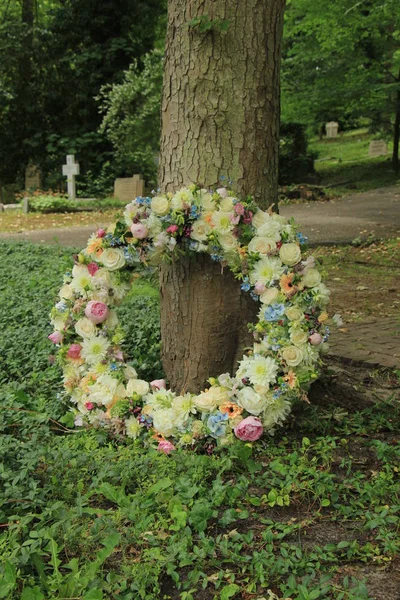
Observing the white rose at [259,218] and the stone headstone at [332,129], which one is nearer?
the white rose at [259,218]

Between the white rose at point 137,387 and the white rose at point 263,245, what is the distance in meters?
0.95

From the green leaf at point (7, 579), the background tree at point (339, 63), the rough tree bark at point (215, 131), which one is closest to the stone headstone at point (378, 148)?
the background tree at point (339, 63)

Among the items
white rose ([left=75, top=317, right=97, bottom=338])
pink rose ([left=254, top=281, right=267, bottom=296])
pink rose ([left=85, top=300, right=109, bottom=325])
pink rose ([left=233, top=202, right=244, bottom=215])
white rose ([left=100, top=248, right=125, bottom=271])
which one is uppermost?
pink rose ([left=233, top=202, right=244, bottom=215])

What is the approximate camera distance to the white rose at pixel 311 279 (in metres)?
3.79

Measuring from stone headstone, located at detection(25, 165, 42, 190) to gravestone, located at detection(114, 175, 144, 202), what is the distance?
2.60m

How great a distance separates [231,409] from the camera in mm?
3656

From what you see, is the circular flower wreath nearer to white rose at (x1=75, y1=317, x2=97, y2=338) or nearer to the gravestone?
white rose at (x1=75, y1=317, x2=97, y2=338)

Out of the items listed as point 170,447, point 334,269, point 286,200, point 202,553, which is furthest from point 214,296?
point 286,200

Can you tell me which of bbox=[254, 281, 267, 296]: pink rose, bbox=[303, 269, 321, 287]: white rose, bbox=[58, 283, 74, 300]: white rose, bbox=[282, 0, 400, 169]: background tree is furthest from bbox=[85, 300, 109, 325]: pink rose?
bbox=[282, 0, 400, 169]: background tree

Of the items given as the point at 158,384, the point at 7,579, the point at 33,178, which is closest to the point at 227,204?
the point at 158,384

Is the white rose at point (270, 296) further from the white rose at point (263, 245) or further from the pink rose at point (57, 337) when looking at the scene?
the pink rose at point (57, 337)

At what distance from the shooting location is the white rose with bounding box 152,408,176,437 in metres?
3.67

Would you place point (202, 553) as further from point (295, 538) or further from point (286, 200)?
point (286, 200)

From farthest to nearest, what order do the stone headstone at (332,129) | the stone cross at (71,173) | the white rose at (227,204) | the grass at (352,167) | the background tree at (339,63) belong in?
1. the stone headstone at (332,129)
2. the grass at (352,167)
3. the stone cross at (71,173)
4. the background tree at (339,63)
5. the white rose at (227,204)
